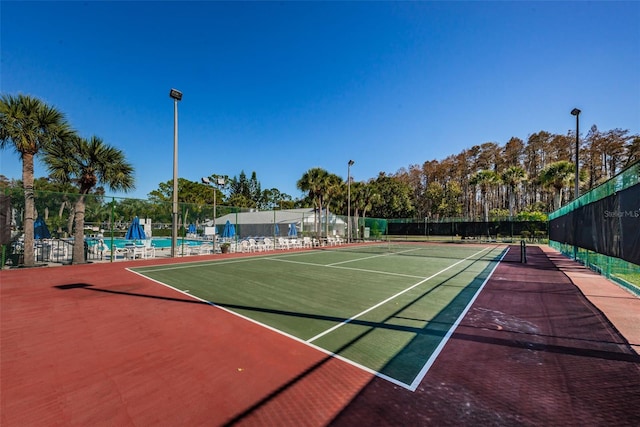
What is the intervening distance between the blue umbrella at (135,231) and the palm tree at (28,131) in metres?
4.54

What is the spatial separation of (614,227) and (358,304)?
653 cm

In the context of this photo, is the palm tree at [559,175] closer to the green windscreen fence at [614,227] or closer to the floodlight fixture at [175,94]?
the green windscreen fence at [614,227]

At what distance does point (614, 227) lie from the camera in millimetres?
7070

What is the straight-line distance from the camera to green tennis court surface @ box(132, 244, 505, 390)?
4184mm

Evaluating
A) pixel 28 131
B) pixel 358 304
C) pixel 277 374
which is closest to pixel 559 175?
pixel 358 304

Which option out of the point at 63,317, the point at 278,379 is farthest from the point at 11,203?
the point at 278,379

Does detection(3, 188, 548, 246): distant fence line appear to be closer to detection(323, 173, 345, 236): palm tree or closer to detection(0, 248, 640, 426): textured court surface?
detection(323, 173, 345, 236): palm tree

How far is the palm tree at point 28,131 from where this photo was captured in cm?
1191

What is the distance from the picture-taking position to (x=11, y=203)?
12180mm

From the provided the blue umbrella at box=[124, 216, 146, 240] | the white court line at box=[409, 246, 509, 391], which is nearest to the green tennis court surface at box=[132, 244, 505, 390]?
the white court line at box=[409, 246, 509, 391]

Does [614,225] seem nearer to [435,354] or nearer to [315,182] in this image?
[435,354]

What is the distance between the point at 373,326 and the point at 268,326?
1883 mm

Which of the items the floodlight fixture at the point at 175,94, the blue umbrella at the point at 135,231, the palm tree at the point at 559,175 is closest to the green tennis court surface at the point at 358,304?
the blue umbrella at the point at 135,231

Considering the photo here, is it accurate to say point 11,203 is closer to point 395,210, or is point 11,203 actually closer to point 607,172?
point 395,210
